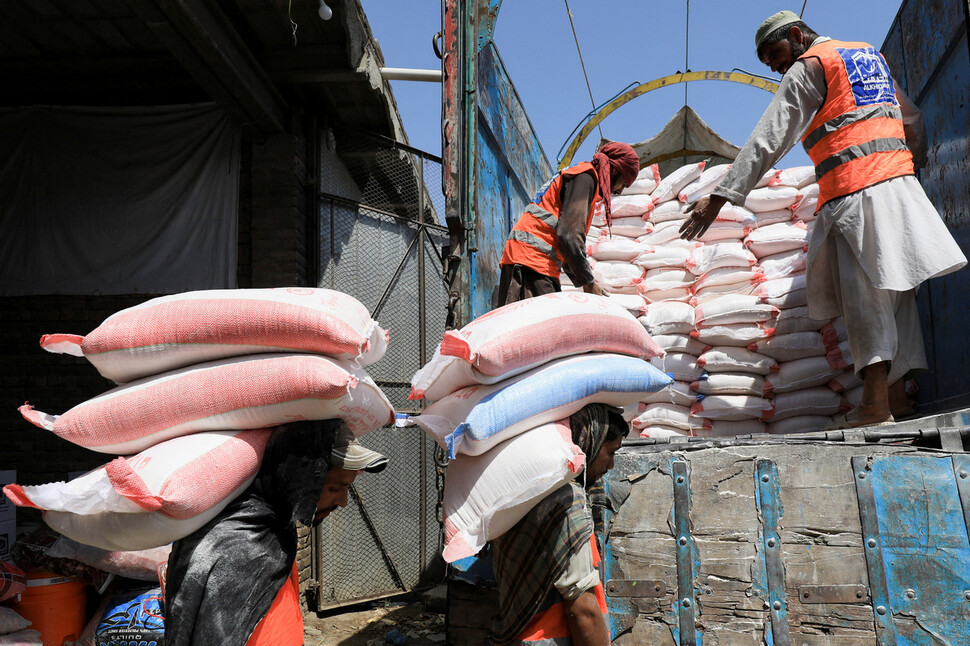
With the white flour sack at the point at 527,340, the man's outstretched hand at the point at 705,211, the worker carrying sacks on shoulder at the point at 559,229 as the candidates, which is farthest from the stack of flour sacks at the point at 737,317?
the white flour sack at the point at 527,340

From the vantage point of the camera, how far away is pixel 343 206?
538 cm

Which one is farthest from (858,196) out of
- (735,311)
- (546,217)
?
(546,217)

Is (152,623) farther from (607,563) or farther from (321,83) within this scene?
(321,83)

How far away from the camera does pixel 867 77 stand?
2.98 metres

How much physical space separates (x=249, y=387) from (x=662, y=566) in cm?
165

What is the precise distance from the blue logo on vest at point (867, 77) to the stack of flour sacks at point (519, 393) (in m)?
1.68

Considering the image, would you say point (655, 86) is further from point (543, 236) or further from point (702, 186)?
point (543, 236)

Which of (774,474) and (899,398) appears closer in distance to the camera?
(774,474)

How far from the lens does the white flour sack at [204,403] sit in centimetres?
166

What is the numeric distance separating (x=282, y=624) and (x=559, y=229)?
2138 millimetres

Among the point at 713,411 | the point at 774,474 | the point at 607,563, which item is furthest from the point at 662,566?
the point at 713,411

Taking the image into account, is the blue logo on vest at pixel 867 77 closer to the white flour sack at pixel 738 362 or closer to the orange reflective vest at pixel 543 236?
the orange reflective vest at pixel 543 236

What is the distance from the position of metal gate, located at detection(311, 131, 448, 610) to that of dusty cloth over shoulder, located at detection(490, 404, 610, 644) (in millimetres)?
3162

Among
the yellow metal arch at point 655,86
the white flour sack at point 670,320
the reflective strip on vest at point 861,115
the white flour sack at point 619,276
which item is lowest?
the white flour sack at point 670,320
